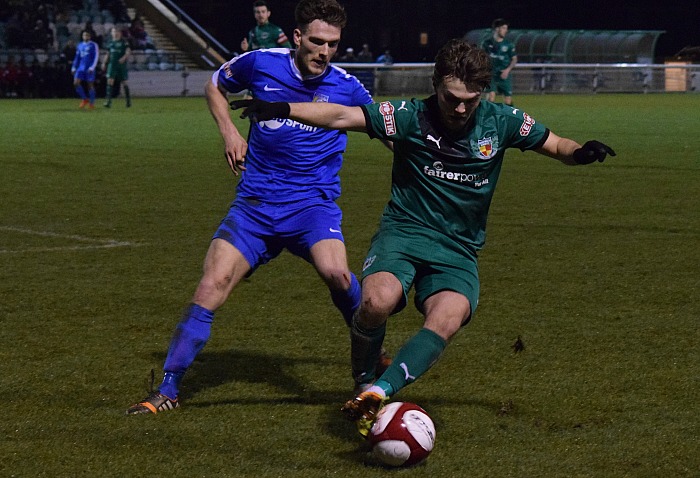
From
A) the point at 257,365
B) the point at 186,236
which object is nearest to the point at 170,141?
the point at 186,236

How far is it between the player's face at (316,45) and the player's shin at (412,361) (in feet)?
5.01

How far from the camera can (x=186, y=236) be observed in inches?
400

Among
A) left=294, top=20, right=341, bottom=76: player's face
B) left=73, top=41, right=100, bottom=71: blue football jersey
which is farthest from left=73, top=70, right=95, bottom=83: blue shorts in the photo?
left=294, top=20, right=341, bottom=76: player's face

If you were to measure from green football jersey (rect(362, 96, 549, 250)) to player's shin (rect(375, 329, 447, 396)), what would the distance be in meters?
0.54

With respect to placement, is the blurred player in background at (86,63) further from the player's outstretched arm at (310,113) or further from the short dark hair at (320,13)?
the player's outstretched arm at (310,113)

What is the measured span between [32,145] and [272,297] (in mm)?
12177

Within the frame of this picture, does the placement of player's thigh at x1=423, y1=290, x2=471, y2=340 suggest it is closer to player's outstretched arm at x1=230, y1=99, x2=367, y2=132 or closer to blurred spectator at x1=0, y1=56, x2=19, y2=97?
player's outstretched arm at x1=230, y1=99, x2=367, y2=132

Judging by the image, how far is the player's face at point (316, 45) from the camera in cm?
548

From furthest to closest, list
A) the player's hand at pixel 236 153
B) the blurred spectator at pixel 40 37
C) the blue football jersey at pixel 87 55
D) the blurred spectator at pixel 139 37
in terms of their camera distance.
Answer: the blurred spectator at pixel 139 37 < the blurred spectator at pixel 40 37 < the blue football jersey at pixel 87 55 < the player's hand at pixel 236 153

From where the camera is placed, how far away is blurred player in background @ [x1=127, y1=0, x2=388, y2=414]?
5.26 m

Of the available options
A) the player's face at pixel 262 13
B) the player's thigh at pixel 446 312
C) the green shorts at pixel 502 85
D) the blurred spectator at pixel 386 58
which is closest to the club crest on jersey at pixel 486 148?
the player's thigh at pixel 446 312

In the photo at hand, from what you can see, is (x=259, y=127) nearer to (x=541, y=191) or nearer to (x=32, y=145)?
(x=541, y=191)

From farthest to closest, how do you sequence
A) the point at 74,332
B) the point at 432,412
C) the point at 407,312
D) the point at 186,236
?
1. the point at 186,236
2. the point at 407,312
3. the point at 74,332
4. the point at 432,412

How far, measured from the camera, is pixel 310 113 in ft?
15.4
